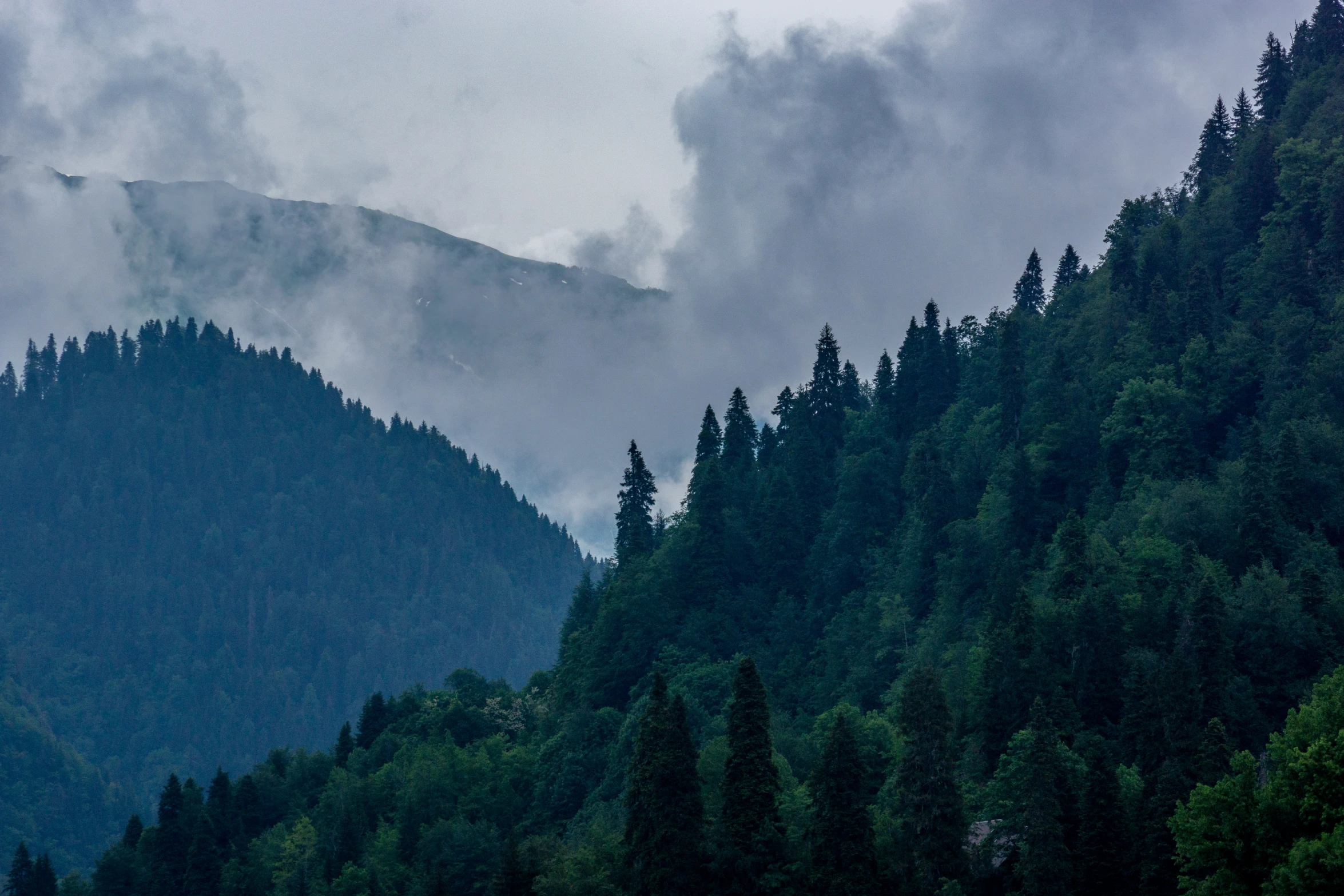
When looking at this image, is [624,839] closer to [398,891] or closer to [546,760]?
[398,891]

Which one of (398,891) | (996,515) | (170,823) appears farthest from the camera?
(170,823)

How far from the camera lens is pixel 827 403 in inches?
5989

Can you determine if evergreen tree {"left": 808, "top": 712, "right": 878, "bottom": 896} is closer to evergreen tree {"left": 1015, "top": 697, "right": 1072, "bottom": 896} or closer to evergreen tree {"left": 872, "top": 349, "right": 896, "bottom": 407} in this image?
evergreen tree {"left": 1015, "top": 697, "right": 1072, "bottom": 896}

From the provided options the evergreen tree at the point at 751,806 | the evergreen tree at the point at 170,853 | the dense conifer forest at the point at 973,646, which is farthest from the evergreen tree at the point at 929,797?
the evergreen tree at the point at 170,853

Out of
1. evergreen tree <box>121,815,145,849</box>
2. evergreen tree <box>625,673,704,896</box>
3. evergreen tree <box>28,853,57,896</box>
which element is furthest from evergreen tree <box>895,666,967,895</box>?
evergreen tree <box>28,853,57,896</box>

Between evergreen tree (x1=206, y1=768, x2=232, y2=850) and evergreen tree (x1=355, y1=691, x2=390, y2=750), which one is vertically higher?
evergreen tree (x1=355, y1=691, x2=390, y2=750)

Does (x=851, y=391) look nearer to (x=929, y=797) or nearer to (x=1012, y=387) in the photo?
(x=1012, y=387)

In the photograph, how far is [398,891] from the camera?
107125mm

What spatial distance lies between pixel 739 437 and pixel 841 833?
79.3 meters

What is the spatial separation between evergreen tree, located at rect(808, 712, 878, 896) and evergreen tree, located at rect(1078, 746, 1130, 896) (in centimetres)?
1006

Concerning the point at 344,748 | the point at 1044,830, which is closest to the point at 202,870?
the point at 344,748

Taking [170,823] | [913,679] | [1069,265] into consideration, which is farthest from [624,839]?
[1069,265]

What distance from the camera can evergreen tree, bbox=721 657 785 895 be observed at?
77.1 meters

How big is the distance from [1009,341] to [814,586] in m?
26.8
